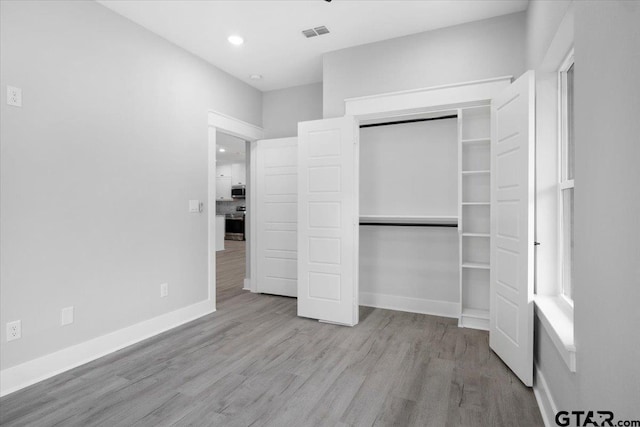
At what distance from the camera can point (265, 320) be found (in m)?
3.68

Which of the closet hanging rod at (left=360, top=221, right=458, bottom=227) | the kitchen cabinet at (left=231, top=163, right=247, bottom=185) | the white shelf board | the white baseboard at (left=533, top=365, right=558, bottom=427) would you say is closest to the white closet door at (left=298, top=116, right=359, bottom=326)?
the closet hanging rod at (left=360, top=221, right=458, bottom=227)

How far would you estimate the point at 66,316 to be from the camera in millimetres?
A: 2582

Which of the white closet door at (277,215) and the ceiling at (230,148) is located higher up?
the ceiling at (230,148)

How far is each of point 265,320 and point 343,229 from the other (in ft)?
4.36

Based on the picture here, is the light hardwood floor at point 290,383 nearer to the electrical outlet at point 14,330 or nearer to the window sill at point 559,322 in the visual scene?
the electrical outlet at point 14,330

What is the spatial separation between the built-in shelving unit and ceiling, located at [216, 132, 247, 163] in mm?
5098

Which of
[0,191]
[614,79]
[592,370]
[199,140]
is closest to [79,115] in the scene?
[0,191]

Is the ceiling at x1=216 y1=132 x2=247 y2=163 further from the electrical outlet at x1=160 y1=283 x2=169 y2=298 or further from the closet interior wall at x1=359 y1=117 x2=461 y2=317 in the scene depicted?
the electrical outlet at x1=160 y1=283 x2=169 y2=298

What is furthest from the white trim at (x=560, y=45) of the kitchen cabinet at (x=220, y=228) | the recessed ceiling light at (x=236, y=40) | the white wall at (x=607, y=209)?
the kitchen cabinet at (x=220, y=228)

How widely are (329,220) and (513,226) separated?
1.72 meters

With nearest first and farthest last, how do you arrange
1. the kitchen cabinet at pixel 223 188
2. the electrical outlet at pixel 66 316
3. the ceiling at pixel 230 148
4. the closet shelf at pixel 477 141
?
the electrical outlet at pixel 66 316 → the closet shelf at pixel 477 141 → the ceiling at pixel 230 148 → the kitchen cabinet at pixel 223 188

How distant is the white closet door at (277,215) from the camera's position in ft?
15.3

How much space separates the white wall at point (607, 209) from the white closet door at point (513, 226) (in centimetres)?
83

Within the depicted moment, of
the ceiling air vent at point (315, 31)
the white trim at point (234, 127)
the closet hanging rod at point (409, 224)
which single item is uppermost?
the ceiling air vent at point (315, 31)
